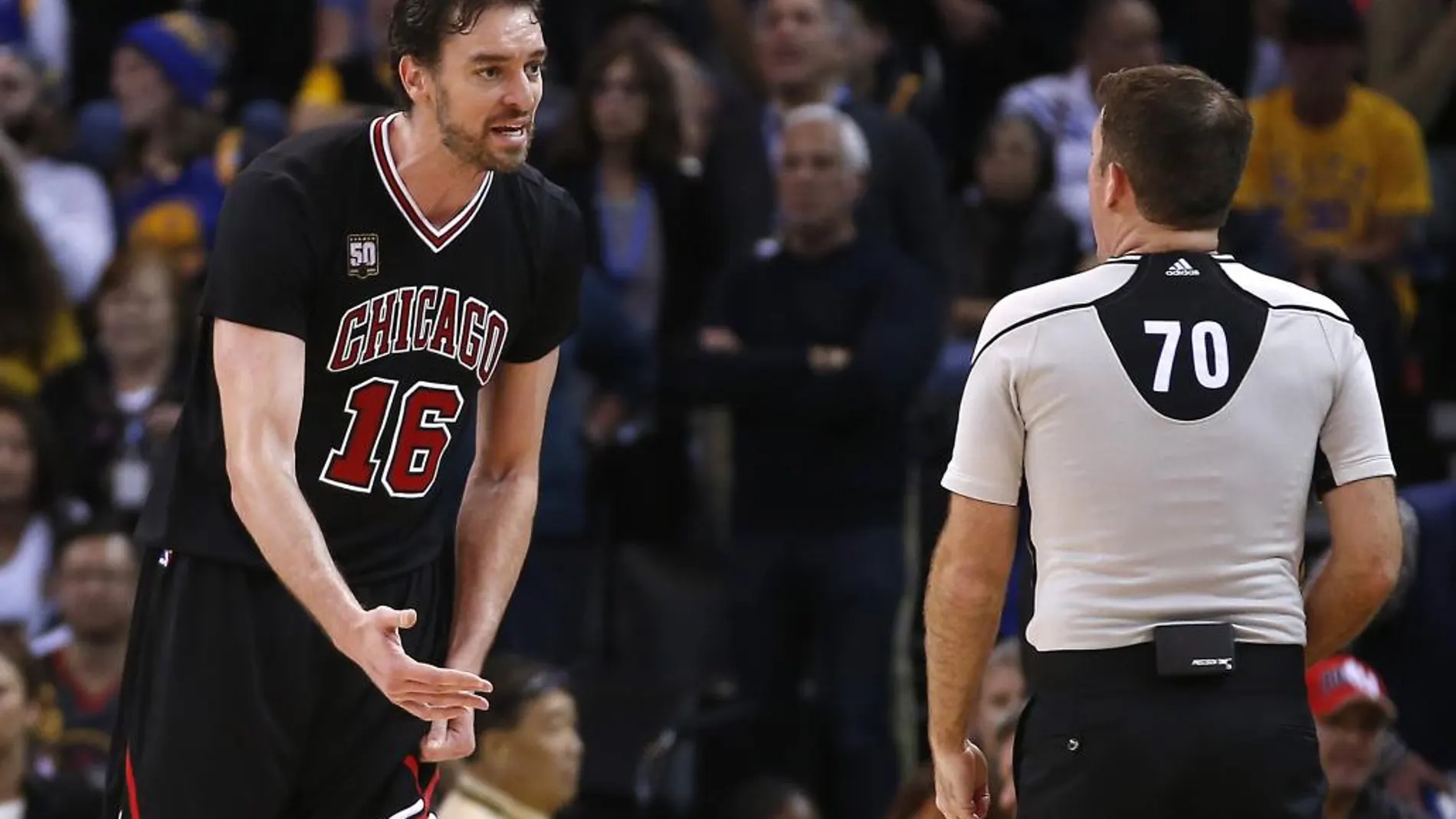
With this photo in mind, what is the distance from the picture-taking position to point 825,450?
8.44 metres

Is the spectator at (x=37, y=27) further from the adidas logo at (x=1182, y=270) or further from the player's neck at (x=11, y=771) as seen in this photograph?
the adidas logo at (x=1182, y=270)

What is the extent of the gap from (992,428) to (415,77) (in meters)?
1.31

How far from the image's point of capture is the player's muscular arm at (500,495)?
4848 millimetres

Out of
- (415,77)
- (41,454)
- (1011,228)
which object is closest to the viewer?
(415,77)

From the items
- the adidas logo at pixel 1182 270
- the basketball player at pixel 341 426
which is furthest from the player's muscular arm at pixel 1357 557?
the basketball player at pixel 341 426

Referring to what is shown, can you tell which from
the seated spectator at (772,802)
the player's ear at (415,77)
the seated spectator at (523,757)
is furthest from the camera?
the seated spectator at (772,802)

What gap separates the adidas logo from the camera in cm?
421

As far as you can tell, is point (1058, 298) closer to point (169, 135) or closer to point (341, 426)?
point (341, 426)

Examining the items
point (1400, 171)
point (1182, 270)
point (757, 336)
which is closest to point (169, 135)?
point (757, 336)

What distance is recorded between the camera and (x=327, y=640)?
465cm

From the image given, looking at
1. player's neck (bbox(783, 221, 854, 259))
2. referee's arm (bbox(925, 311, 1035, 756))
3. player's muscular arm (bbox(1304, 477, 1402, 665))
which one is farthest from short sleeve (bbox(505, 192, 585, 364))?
player's neck (bbox(783, 221, 854, 259))

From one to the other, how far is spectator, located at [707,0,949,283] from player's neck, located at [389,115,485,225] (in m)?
4.15

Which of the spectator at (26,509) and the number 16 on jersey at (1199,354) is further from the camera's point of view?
the spectator at (26,509)

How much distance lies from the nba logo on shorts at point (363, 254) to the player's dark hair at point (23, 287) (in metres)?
5.55
